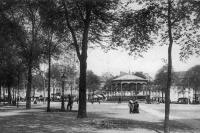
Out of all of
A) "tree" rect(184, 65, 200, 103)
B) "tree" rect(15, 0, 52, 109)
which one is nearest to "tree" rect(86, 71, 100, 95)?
"tree" rect(184, 65, 200, 103)

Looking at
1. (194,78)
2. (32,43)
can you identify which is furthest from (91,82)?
(32,43)

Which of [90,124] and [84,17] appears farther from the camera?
[84,17]

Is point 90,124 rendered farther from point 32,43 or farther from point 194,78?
point 194,78

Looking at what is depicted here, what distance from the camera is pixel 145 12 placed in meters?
→ 20.4

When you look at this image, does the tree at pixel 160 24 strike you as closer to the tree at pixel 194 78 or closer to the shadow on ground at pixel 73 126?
the shadow on ground at pixel 73 126

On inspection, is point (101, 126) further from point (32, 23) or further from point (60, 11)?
point (32, 23)

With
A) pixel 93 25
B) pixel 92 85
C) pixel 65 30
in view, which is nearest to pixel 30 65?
pixel 65 30

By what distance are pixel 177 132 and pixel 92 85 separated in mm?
95773

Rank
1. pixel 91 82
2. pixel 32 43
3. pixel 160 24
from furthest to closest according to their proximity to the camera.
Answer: pixel 91 82, pixel 32 43, pixel 160 24

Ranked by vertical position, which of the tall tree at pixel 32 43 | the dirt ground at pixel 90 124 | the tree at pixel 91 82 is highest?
the tall tree at pixel 32 43

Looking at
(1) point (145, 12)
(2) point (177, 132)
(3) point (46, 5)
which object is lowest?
(2) point (177, 132)

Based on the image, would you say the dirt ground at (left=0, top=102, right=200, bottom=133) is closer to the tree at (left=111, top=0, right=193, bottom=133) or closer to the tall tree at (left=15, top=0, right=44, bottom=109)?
the tree at (left=111, top=0, right=193, bottom=133)

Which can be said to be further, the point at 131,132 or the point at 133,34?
→ the point at 133,34

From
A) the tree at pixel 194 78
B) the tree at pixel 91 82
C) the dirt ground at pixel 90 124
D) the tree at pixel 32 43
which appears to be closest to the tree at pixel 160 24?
the dirt ground at pixel 90 124
